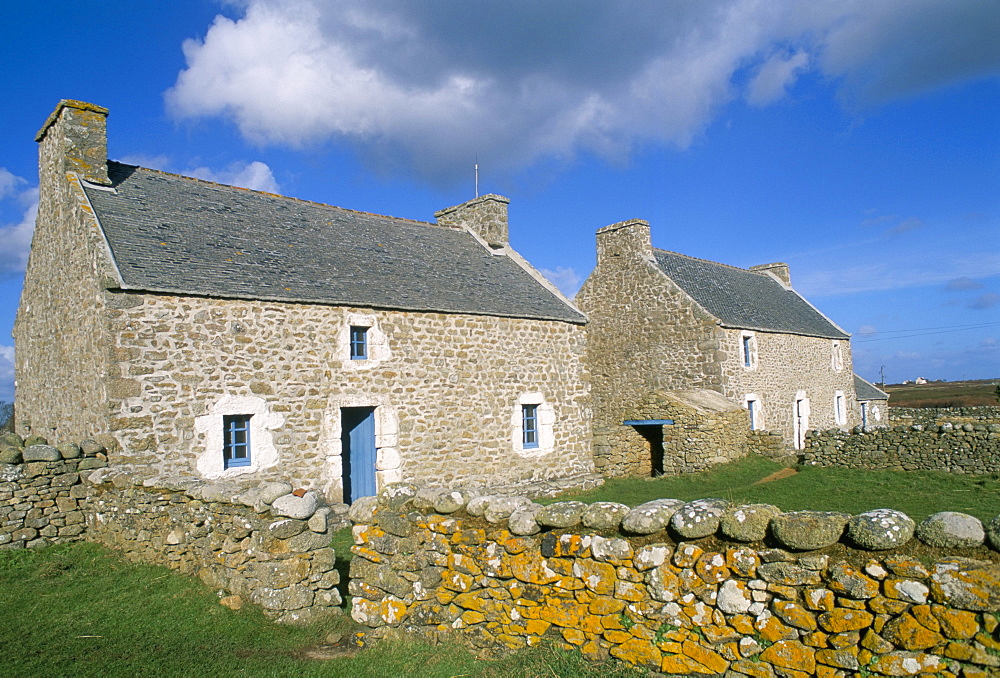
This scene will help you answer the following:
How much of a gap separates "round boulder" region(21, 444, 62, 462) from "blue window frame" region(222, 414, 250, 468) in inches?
95.6

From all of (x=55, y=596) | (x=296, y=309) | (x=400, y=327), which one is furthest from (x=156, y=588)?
(x=400, y=327)

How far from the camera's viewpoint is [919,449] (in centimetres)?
1518

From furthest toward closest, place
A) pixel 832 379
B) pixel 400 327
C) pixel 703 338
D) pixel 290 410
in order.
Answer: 1. pixel 832 379
2. pixel 703 338
3. pixel 400 327
4. pixel 290 410

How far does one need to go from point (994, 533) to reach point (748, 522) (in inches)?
49.5

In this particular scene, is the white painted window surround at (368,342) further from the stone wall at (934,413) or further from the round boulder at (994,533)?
the stone wall at (934,413)

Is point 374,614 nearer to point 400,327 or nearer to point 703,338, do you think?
point 400,327

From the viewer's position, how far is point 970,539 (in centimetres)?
363

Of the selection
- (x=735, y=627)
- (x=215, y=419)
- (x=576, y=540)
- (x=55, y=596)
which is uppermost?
(x=215, y=419)

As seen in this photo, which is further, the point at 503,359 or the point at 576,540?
the point at 503,359

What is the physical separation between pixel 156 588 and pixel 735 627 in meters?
6.11

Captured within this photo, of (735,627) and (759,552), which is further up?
(759,552)

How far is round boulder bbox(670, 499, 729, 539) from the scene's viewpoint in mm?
4355

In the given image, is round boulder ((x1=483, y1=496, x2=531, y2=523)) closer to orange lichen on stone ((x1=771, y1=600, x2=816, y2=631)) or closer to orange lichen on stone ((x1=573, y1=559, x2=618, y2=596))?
orange lichen on stone ((x1=573, y1=559, x2=618, y2=596))

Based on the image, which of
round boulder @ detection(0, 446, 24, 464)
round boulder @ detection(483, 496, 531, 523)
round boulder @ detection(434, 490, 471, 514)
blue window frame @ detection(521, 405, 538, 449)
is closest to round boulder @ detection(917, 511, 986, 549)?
round boulder @ detection(483, 496, 531, 523)
